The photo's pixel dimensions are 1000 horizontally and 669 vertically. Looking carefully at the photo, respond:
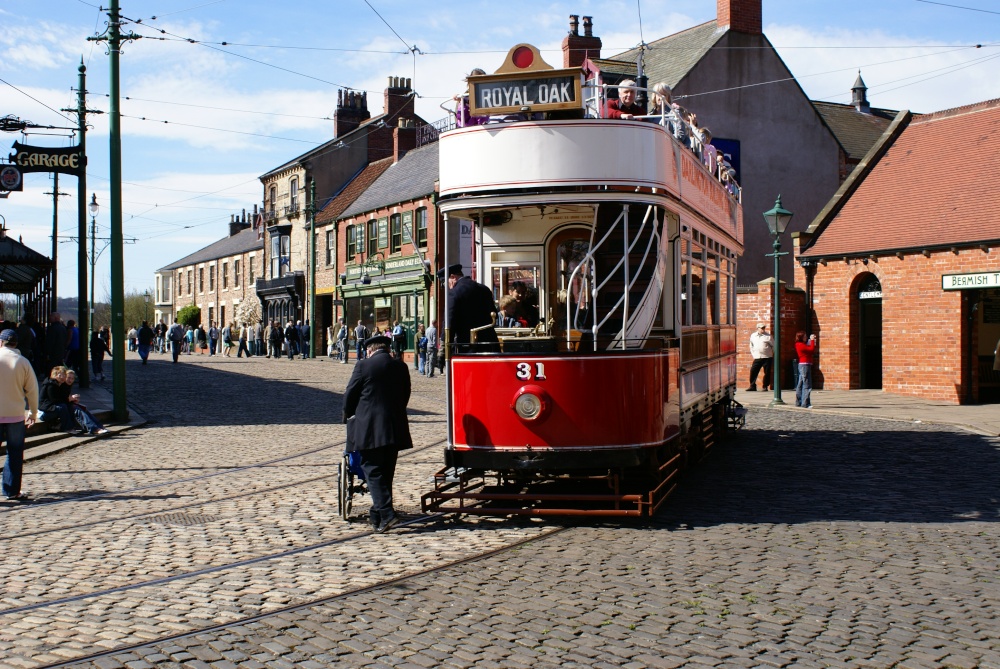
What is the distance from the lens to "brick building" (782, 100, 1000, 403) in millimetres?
23500

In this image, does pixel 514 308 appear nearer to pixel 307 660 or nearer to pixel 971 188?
pixel 307 660

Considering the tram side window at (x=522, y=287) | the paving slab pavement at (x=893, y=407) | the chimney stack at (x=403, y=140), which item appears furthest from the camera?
the chimney stack at (x=403, y=140)

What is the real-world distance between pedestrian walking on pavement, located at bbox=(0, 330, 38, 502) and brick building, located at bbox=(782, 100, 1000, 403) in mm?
19426

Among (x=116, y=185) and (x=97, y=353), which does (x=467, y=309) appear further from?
(x=97, y=353)

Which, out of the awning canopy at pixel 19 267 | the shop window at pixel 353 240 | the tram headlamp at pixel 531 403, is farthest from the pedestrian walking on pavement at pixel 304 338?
the tram headlamp at pixel 531 403

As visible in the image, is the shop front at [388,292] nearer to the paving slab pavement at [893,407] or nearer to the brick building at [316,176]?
the brick building at [316,176]

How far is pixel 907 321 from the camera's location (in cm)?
2459

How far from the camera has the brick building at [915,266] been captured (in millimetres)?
23500

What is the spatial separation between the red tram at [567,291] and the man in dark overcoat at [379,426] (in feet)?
1.77

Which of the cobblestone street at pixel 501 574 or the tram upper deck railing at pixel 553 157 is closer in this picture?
the cobblestone street at pixel 501 574

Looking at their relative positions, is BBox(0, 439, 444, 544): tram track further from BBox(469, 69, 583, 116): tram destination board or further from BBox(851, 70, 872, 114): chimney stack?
BBox(851, 70, 872, 114): chimney stack

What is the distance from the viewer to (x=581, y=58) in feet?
116

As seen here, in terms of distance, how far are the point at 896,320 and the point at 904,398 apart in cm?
190

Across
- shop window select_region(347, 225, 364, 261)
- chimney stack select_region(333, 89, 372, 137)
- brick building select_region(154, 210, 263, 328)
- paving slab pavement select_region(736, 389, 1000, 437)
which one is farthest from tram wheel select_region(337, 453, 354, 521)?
brick building select_region(154, 210, 263, 328)
